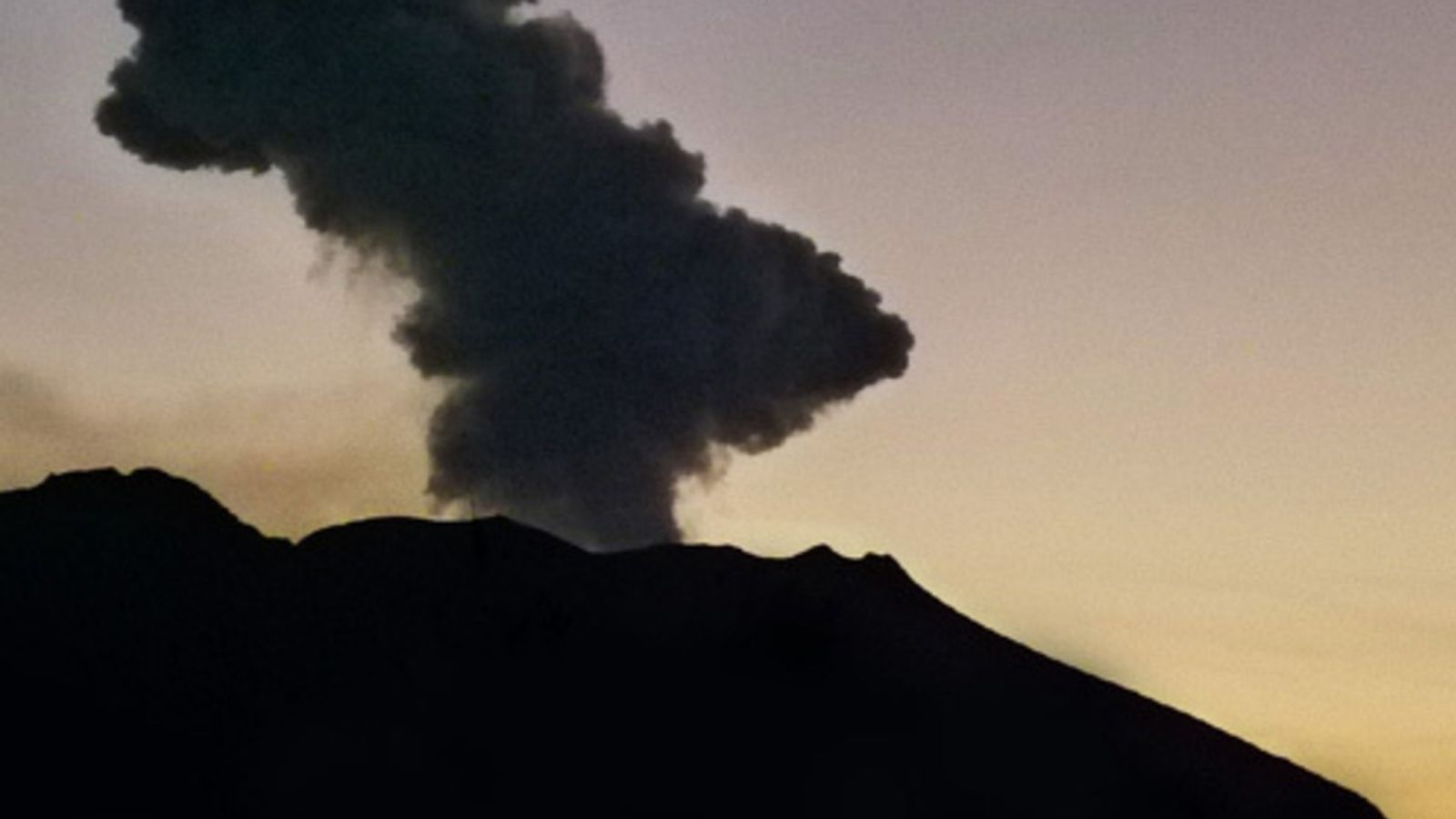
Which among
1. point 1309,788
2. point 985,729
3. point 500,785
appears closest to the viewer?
point 500,785

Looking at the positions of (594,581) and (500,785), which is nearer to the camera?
(500,785)

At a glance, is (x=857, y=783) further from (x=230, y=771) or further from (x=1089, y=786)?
(x=230, y=771)

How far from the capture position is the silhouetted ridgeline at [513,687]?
82.5 m

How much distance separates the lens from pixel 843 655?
89.0 m

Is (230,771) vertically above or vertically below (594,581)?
below

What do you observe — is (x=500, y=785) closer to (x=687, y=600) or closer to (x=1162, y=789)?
(x=687, y=600)

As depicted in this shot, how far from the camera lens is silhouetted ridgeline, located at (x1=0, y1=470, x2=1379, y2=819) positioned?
82500mm

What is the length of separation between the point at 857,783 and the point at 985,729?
5.27 metres

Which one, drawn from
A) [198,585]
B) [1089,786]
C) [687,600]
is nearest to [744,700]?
[687,600]

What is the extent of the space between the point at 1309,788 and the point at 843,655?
56.3ft

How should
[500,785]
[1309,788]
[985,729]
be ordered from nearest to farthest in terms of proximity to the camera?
[500,785]
[985,729]
[1309,788]

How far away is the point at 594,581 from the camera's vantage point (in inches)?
3506

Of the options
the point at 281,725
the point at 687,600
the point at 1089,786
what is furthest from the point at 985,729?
the point at 281,725

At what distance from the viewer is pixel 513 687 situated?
8581cm
